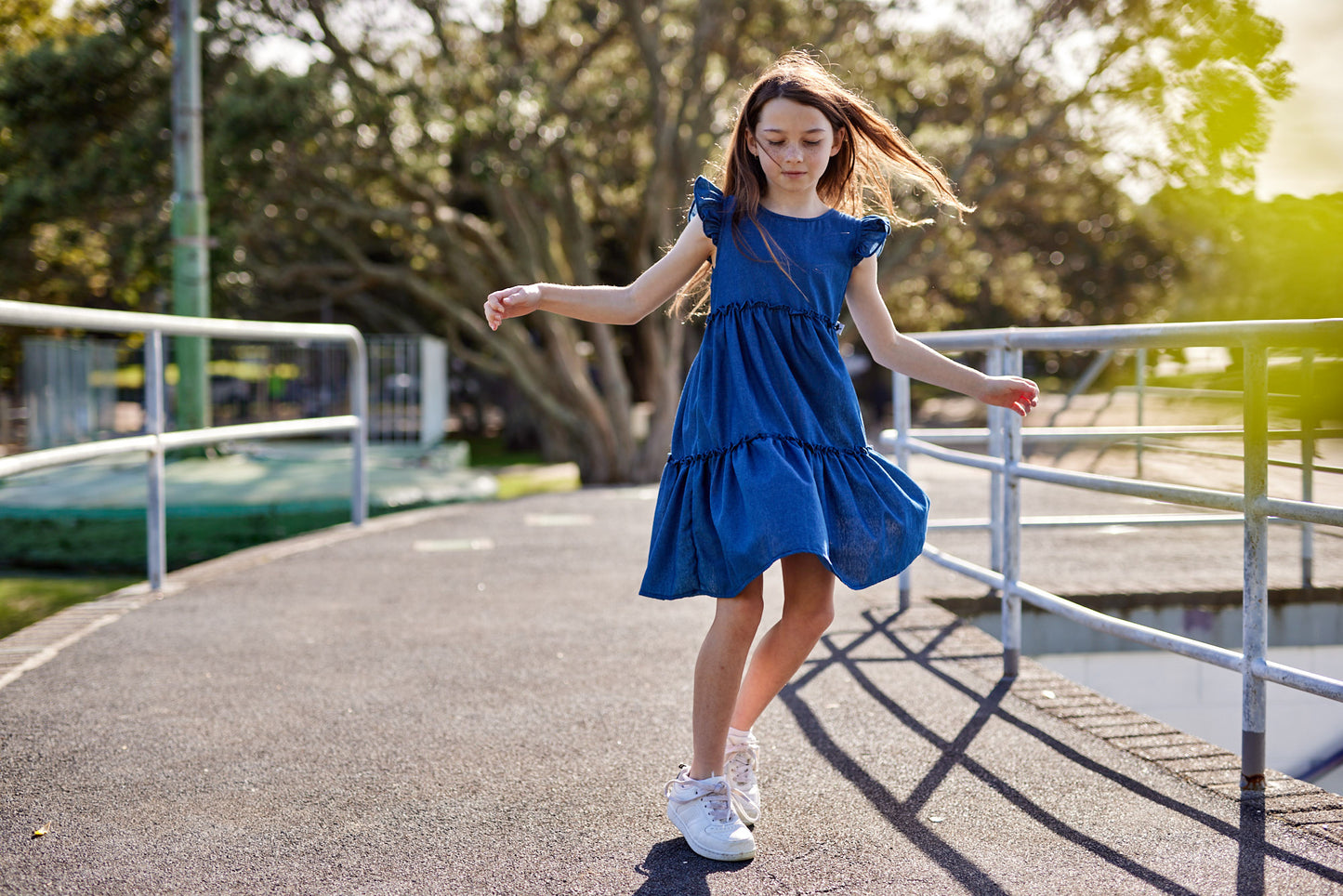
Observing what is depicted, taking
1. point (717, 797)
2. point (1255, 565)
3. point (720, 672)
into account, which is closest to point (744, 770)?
point (717, 797)

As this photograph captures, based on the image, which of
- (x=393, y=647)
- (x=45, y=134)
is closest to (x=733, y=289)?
(x=393, y=647)

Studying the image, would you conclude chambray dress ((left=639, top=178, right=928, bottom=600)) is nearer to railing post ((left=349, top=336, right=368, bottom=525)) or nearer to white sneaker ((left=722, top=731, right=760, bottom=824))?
white sneaker ((left=722, top=731, right=760, bottom=824))

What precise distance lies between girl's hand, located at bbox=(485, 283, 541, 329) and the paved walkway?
109 centimetres

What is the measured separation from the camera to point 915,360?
262 cm

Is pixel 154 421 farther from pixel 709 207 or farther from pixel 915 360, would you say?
pixel 915 360

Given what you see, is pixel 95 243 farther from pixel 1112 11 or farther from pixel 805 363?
pixel 805 363

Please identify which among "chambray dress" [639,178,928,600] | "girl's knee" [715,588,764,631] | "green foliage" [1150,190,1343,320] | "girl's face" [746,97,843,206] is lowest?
"girl's knee" [715,588,764,631]

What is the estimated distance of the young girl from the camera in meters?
2.35

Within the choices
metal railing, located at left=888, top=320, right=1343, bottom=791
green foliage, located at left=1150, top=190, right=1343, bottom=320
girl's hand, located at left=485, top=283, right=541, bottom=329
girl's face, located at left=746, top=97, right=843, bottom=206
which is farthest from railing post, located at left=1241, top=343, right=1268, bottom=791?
green foliage, located at left=1150, top=190, right=1343, bottom=320

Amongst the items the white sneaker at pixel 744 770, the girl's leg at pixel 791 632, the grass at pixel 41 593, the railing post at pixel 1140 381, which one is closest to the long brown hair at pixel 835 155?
the girl's leg at pixel 791 632

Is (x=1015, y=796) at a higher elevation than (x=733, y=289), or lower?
lower

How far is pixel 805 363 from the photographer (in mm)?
2451

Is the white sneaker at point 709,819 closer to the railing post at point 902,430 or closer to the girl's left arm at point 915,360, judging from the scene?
the girl's left arm at point 915,360

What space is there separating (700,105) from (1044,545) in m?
9.87
